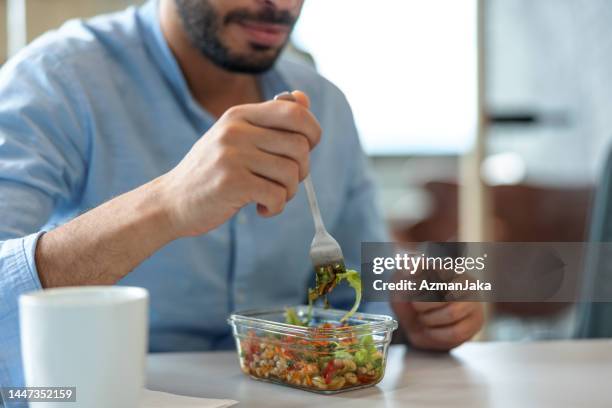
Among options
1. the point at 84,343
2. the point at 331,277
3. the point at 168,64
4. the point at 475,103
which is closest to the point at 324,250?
the point at 331,277

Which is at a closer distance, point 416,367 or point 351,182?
point 416,367

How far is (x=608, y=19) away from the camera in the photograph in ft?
6.02

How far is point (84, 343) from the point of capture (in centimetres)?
45

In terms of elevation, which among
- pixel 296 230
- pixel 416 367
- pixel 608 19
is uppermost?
pixel 608 19

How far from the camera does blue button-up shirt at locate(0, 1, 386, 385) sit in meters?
0.82

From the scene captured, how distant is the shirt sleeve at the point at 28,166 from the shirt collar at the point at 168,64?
0.13 metres

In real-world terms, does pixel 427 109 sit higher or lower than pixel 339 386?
higher

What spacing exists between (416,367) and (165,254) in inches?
13.5

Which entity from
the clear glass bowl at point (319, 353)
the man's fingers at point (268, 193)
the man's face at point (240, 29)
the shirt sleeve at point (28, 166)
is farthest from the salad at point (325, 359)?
the man's face at point (240, 29)

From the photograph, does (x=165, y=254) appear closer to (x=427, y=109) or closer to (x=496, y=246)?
(x=496, y=246)

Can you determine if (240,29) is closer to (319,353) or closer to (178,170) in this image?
(178,170)

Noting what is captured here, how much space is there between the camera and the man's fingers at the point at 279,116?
0.60 metres

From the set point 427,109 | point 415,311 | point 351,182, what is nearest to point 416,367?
point 415,311

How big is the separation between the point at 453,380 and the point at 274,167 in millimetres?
269
